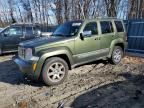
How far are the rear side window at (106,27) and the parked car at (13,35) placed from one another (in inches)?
211

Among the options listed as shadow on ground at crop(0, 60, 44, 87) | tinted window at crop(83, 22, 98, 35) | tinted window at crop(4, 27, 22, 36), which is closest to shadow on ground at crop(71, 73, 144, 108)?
shadow on ground at crop(0, 60, 44, 87)

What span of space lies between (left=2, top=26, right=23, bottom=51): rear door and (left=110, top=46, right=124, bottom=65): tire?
7.02 meters

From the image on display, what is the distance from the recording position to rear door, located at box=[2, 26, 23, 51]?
14478 mm

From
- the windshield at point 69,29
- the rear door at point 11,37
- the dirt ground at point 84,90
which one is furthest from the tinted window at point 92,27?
the rear door at point 11,37

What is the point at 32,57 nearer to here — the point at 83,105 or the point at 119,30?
the point at 83,105

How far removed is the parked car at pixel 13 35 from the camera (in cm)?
1445

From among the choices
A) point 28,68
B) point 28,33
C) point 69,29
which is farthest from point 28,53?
point 28,33

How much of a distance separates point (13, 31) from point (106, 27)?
7.09m

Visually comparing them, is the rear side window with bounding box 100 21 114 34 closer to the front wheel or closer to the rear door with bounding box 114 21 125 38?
the rear door with bounding box 114 21 125 38

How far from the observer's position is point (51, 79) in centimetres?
754

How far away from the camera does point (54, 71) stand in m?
7.61

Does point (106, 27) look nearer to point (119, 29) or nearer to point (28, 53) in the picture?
point (119, 29)

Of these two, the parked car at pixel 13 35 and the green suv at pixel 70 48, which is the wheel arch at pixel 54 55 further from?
the parked car at pixel 13 35

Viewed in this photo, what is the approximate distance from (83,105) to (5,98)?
222 cm
